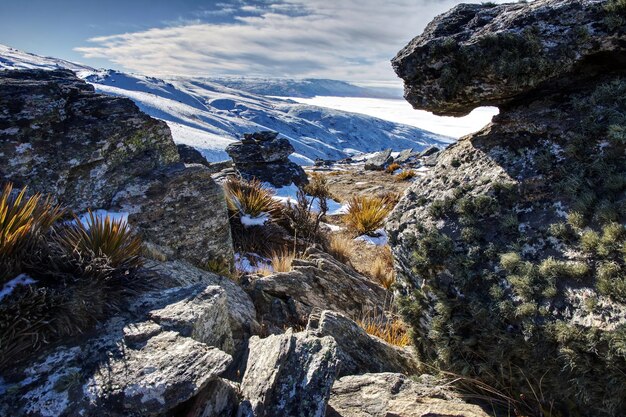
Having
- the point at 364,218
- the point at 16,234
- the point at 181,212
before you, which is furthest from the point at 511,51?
the point at 364,218

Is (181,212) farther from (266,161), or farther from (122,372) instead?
(266,161)

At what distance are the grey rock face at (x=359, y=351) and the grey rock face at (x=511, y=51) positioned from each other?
2788mm

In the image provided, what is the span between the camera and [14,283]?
2852mm

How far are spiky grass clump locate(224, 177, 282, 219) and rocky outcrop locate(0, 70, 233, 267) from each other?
2.73 meters

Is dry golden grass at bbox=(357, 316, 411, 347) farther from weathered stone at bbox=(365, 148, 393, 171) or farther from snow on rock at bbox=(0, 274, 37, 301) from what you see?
weathered stone at bbox=(365, 148, 393, 171)

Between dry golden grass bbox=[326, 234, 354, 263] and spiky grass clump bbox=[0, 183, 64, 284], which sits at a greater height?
spiky grass clump bbox=[0, 183, 64, 284]

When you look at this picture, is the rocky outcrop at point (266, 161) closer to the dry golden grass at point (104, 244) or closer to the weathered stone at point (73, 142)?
the weathered stone at point (73, 142)

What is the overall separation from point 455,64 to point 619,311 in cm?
282

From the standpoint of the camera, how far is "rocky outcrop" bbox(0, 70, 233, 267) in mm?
5262

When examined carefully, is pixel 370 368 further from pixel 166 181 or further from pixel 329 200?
pixel 329 200

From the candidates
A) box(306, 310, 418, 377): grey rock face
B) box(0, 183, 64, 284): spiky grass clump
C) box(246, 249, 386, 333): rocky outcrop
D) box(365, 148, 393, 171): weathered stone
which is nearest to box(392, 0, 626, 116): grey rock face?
box(306, 310, 418, 377): grey rock face

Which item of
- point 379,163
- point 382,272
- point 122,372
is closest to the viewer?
point 122,372

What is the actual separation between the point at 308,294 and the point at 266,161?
1450 centimetres

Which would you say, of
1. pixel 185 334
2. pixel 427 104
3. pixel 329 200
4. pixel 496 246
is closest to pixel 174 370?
pixel 185 334
